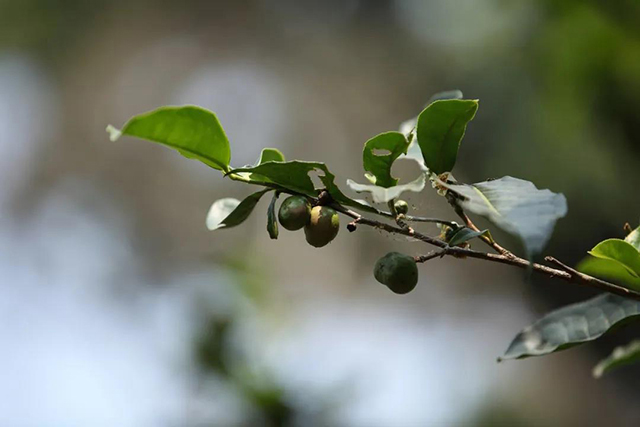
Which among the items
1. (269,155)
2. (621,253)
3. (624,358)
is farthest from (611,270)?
(269,155)

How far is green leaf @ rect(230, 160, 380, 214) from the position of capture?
0.62 metres

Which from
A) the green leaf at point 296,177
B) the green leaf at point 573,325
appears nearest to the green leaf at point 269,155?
the green leaf at point 296,177

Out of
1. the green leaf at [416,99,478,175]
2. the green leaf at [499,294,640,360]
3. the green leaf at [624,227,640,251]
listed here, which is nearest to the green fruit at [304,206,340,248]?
the green leaf at [416,99,478,175]

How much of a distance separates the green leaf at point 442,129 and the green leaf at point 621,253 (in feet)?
0.57

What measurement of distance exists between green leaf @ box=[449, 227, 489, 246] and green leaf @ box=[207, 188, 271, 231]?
19 cm

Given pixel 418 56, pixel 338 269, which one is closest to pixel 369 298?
pixel 338 269

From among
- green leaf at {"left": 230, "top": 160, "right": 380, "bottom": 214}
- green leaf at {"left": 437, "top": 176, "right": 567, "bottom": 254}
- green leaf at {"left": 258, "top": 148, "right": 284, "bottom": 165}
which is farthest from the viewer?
green leaf at {"left": 258, "top": 148, "right": 284, "bottom": 165}

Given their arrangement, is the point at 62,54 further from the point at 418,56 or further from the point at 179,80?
the point at 418,56

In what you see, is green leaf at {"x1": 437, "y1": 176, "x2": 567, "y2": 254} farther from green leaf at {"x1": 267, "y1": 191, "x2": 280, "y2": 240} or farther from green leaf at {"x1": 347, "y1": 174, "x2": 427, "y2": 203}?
green leaf at {"x1": 267, "y1": 191, "x2": 280, "y2": 240}

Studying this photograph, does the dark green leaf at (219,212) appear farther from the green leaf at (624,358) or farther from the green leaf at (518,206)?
the green leaf at (624,358)

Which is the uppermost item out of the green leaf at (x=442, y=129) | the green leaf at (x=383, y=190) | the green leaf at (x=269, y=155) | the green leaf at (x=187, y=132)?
the green leaf at (x=442, y=129)

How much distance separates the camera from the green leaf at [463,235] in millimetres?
631

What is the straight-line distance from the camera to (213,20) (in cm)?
684

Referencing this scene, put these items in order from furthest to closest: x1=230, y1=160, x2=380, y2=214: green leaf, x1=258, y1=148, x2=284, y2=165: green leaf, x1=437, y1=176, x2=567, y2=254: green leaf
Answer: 1. x1=258, y1=148, x2=284, y2=165: green leaf
2. x1=230, y1=160, x2=380, y2=214: green leaf
3. x1=437, y1=176, x2=567, y2=254: green leaf
